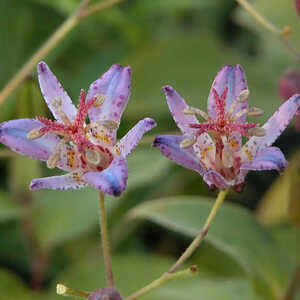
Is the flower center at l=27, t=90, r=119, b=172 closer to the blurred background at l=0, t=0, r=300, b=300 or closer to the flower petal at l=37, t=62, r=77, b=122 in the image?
the flower petal at l=37, t=62, r=77, b=122

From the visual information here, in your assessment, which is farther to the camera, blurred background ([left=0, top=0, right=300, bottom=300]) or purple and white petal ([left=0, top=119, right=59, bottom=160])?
blurred background ([left=0, top=0, right=300, bottom=300])

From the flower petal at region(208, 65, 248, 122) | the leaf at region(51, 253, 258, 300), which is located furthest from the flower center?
the leaf at region(51, 253, 258, 300)

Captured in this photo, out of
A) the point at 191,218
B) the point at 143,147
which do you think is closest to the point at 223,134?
the point at 191,218

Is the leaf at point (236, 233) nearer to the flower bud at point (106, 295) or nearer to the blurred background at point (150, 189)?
the blurred background at point (150, 189)

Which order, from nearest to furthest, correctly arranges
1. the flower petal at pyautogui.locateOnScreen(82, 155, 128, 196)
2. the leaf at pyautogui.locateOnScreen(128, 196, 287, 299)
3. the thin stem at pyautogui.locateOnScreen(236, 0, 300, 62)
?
the flower petal at pyautogui.locateOnScreen(82, 155, 128, 196)
the thin stem at pyautogui.locateOnScreen(236, 0, 300, 62)
the leaf at pyautogui.locateOnScreen(128, 196, 287, 299)

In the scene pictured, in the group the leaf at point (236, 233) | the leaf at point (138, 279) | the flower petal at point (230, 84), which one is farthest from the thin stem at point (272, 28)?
the leaf at point (138, 279)

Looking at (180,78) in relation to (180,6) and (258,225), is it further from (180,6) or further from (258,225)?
(258,225)
